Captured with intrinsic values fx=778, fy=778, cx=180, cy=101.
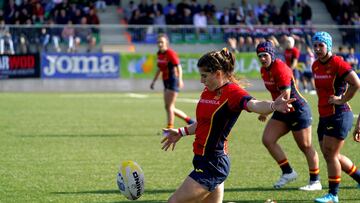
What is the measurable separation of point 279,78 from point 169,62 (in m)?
7.29

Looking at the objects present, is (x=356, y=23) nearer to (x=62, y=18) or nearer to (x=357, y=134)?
(x=62, y=18)

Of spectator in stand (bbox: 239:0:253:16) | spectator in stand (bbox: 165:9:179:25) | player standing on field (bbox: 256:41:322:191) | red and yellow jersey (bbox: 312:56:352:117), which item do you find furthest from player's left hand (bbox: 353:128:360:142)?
spectator in stand (bbox: 239:0:253:16)

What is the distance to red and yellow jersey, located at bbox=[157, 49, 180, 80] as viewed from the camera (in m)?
17.5

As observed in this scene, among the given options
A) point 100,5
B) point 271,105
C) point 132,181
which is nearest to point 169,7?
point 100,5

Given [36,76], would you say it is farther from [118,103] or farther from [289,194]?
[289,194]

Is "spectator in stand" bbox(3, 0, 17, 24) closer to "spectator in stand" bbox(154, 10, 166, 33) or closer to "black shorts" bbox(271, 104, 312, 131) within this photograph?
"spectator in stand" bbox(154, 10, 166, 33)

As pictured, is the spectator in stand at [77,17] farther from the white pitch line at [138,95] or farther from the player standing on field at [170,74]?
the player standing on field at [170,74]

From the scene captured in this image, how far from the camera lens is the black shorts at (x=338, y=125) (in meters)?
9.69

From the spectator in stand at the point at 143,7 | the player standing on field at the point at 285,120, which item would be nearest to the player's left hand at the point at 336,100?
the player standing on field at the point at 285,120

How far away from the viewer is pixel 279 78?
10.4 meters

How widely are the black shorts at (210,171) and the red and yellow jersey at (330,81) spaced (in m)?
3.04

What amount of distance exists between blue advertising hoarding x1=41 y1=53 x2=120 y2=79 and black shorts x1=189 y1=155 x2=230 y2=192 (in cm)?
2383

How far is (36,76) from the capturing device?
30.4m

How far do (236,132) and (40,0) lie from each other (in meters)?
19.7
